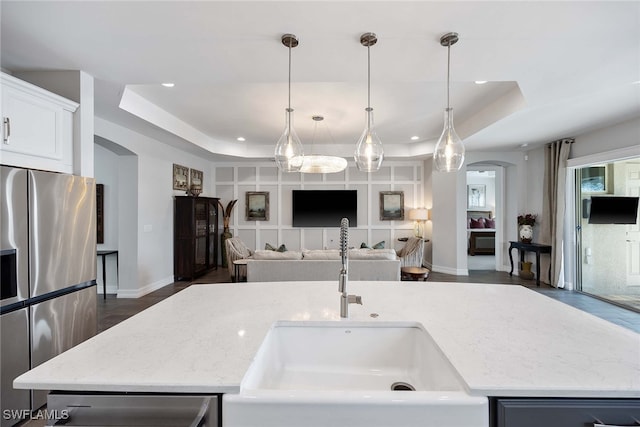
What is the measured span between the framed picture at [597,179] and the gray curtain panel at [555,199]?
0.34m

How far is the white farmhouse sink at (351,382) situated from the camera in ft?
2.66

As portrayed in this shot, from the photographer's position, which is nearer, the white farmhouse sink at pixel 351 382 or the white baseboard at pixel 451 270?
the white farmhouse sink at pixel 351 382

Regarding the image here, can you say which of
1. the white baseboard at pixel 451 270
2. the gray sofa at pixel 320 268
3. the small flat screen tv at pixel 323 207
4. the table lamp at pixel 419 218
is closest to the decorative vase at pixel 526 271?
the white baseboard at pixel 451 270

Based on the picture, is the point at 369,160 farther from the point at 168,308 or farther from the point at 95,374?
the point at 95,374

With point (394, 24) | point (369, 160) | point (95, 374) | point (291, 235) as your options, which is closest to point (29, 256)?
point (95, 374)

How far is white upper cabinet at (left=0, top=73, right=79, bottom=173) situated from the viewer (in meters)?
1.85

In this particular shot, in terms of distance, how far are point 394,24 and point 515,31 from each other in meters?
0.81

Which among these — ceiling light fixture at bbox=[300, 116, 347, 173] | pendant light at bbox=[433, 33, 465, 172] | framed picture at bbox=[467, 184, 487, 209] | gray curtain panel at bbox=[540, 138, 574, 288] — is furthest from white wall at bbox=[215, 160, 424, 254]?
pendant light at bbox=[433, 33, 465, 172]

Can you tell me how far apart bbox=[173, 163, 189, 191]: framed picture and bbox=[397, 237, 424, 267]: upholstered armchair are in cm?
472

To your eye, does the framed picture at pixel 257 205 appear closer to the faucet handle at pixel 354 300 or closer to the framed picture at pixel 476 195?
the faucet handle at pixel 354 300

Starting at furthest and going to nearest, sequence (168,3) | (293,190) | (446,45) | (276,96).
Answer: (293,190)
(276,96)
(446,45)
(168,3)

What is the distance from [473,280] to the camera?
5480mm

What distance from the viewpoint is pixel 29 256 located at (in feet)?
6.07

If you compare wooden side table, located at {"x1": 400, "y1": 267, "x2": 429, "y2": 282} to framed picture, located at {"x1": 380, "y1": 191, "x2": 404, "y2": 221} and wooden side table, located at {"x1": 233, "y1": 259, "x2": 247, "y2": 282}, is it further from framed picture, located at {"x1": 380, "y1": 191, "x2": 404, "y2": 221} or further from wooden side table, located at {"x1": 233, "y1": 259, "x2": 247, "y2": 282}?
wooden side table, located at {"x1": 233, "y1": 259, "x2": 247, "y2": 282}
